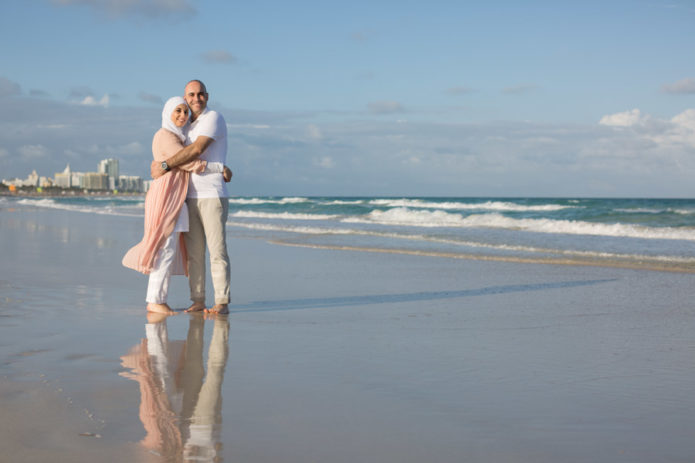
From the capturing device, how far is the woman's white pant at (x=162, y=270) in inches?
205

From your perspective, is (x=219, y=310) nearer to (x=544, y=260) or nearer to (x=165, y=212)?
(x=165, y=212)

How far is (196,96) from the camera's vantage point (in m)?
5.27

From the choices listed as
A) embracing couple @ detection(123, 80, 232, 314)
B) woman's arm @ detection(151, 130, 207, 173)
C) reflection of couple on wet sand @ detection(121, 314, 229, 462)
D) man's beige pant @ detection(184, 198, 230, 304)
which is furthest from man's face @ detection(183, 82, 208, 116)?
reflection of couple on wet sand @ detection(121, 314, 229, 462)

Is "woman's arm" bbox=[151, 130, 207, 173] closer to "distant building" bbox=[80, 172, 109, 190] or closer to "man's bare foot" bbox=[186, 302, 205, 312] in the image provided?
"man's bare foot" bbox=[186, 302, 205, 312]

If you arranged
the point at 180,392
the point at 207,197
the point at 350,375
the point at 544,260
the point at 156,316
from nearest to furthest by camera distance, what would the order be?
the point at 180,392 → the point at 350,375 → the point at 156,316 → the point at 207,197 → the point at 544,260

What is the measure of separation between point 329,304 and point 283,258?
412 centimetres

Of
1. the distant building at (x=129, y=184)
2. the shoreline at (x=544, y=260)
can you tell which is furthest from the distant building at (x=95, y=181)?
the shoreline at (x=544, y=260)

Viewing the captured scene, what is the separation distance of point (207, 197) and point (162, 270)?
2.22 ft

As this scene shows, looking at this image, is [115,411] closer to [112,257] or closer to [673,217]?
[112,257]

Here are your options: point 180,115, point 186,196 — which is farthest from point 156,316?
point 180,115

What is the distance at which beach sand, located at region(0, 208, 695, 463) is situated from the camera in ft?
7.86

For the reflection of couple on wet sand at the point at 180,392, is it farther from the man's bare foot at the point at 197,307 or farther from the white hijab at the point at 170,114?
the white hijab at the point at 170,114

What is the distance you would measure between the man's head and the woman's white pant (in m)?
1.01

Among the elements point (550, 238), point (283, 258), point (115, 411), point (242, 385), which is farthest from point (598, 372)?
point (550, 238)
